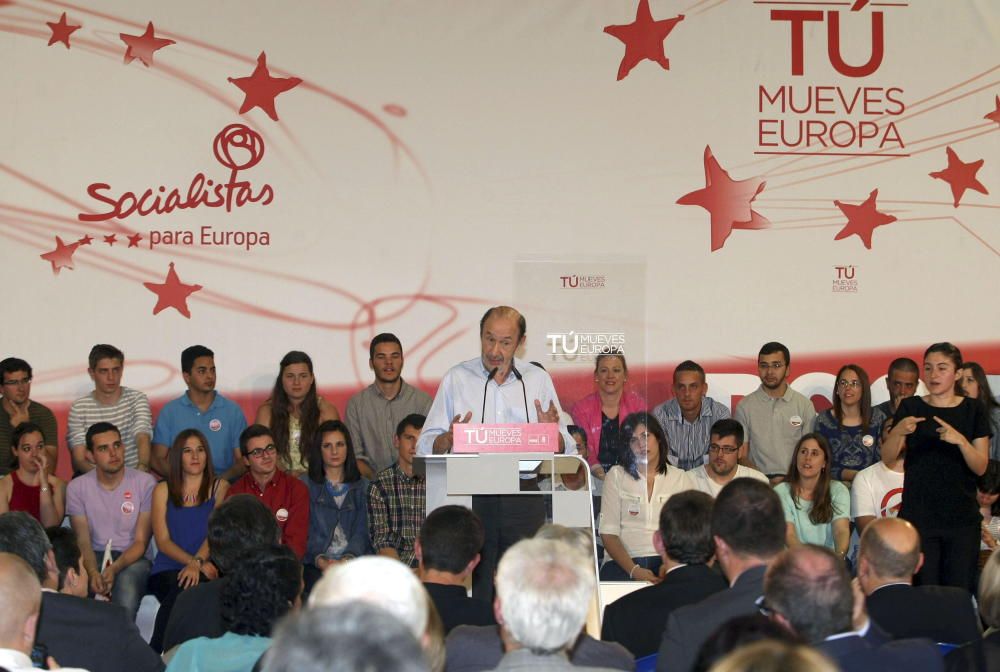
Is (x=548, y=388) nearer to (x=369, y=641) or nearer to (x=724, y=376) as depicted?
(x=724, y=376)

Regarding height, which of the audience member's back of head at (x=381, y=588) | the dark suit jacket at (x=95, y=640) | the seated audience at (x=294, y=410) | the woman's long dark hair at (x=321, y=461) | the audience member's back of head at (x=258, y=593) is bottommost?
the dark suit jacket at (x=95, y=640)

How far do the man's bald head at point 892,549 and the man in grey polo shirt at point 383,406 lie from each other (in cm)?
412

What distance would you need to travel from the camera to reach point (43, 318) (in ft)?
25.7

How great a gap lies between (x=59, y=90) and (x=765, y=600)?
6403mm

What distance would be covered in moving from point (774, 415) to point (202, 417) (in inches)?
134

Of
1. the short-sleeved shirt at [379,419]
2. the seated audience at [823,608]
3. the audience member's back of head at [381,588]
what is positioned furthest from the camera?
the short-sleeved shirt at [379,419]

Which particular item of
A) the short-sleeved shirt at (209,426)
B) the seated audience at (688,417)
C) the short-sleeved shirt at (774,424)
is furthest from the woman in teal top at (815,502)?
the short-sleeved shirt at (209,426)

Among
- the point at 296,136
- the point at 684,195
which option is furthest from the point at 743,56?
the point at 296,136

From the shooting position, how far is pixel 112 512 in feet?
21.3

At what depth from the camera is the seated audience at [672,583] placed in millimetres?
3727

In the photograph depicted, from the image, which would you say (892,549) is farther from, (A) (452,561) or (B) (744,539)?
(A) (452,561)

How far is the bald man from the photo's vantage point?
363 centimetres

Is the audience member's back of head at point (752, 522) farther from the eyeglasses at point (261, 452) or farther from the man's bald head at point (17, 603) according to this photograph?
the eyeglasses at point (261, 452)

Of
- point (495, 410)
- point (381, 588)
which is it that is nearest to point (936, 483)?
point (495, 410)
